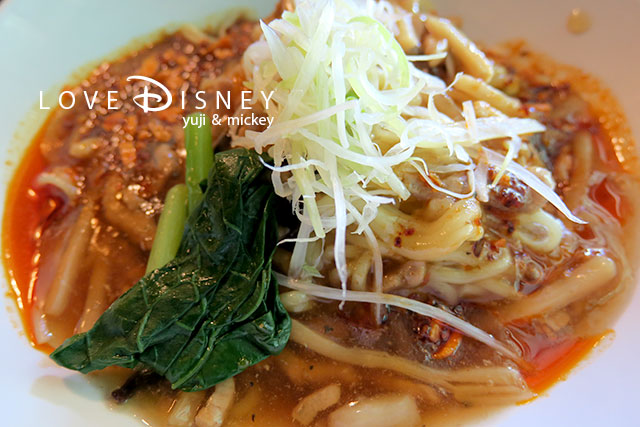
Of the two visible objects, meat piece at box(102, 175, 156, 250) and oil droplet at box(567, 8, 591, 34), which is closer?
meat piece at box(102, 175, 156, 250)

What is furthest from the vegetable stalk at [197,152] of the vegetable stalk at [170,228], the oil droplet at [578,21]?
the oil droplet at [578,21]

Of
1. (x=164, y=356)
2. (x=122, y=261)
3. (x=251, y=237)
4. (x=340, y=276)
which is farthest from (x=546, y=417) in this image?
(x=122, y=261)

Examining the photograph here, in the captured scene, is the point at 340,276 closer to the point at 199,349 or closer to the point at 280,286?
the point at 280,286

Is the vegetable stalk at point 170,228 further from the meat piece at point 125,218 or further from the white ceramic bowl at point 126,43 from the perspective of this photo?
the white ceramic bowl at point 126,43

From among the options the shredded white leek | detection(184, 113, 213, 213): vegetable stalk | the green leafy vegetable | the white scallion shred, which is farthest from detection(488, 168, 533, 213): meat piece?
detection(184, 113, 213, 213): vegetable stalk

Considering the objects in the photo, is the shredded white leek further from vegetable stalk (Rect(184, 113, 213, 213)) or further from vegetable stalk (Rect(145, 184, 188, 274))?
vegetable stalk (Rect(145, 184, 188, 274))

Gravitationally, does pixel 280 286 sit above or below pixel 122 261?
above
